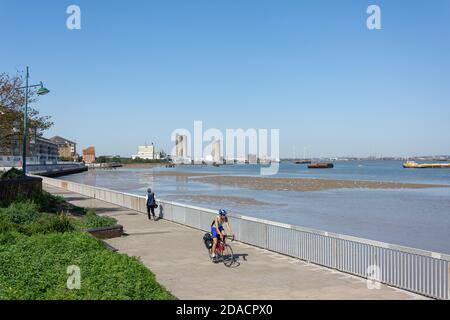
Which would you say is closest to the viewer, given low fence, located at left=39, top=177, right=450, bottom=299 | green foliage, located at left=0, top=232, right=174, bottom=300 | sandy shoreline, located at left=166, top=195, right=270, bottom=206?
green foliage, located at left=0, top=232, right=174, bottom=300

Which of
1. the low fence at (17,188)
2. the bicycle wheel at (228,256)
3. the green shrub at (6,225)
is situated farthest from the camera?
the low fence at (17,188)

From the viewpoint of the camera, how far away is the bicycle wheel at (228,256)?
477 inches

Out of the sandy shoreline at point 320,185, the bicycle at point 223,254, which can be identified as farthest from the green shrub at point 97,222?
the sandy shoreline at point 320,185

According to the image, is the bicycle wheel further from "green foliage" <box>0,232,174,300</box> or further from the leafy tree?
the leafy tree

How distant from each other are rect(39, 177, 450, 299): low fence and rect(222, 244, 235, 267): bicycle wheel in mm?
1835

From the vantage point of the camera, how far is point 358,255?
36.7 ft

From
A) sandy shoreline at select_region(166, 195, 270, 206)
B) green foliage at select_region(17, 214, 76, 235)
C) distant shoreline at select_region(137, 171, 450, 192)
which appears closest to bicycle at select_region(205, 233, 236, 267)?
green foliage at select_region(17, 214, 76, 235)

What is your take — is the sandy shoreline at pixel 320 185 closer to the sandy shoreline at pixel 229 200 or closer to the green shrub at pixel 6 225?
the sandy shoreline at pixel 229 200

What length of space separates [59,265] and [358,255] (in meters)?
6.91

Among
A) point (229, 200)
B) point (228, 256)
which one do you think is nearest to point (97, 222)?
point (228, 256)

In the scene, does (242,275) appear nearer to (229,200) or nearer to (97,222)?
(97,222)

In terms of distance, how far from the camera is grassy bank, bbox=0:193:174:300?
814cm
